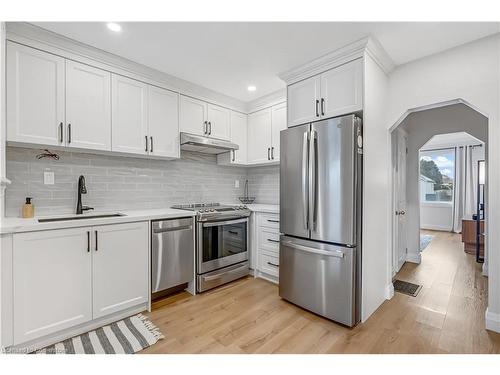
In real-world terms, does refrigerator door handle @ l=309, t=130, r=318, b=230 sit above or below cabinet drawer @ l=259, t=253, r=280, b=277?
above

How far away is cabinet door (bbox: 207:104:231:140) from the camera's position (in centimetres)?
319

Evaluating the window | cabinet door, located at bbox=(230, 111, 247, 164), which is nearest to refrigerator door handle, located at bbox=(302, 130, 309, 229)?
cabinet door, located at bbox=(230, 111, 247, 164)

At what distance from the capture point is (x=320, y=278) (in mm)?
2203

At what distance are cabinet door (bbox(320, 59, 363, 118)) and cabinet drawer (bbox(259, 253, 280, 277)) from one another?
1803mm

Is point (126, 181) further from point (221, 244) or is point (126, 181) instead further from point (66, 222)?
point (221, 244)

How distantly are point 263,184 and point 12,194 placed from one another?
291 centimetres

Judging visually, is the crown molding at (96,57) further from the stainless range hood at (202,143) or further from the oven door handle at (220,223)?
the oven door handle at (220,223)

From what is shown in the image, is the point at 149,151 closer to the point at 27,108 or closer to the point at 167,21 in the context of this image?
the point at 27,108

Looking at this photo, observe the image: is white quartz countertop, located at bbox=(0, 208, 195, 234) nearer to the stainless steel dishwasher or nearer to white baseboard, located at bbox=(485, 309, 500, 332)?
the stainless steel dishwasher

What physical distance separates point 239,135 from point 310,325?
2.57 m

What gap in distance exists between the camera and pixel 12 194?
81.6 inches

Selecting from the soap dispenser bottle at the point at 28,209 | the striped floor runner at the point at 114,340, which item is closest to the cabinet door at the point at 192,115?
the soap dispenser bottle at the point at 28,209
